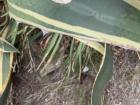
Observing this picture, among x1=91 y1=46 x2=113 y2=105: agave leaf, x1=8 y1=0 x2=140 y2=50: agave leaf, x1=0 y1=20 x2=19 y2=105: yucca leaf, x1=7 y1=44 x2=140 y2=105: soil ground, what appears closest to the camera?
x1=8 y1=0 x2=140 y2=50: agave leaf

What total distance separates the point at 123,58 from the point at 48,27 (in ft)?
1.74

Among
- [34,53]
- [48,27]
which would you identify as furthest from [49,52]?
[48,27]

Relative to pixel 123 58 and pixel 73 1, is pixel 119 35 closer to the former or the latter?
pixel 73 1

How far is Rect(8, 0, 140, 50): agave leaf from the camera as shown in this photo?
0.81 m

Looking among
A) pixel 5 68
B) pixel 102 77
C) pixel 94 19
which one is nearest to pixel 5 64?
pixel 5 68

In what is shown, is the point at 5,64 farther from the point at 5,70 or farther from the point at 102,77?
the point at 102,77

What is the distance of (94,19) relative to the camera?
2.73ft

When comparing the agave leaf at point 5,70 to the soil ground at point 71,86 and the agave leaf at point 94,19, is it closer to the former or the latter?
the soil ground at point 71,86

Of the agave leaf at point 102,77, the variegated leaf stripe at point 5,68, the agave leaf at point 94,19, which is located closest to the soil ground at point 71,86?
the variegated leaf stripe at point 5,68

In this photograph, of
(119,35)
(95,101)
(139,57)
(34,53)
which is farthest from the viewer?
(34,53)

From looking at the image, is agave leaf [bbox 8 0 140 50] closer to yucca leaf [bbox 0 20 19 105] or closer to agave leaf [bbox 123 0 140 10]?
agave leaf [bbox 123 0 140 10]

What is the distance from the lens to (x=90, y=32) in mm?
834

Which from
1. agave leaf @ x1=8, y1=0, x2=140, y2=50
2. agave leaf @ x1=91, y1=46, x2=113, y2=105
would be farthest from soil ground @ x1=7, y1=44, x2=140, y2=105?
agave leaf @ x1=8, y1=0, x2=140, y2=50

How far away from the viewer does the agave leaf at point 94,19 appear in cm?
81
